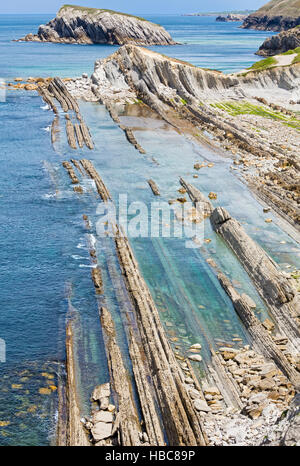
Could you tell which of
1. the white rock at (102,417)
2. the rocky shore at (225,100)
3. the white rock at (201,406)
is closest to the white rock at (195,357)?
the white rock at (201,406)

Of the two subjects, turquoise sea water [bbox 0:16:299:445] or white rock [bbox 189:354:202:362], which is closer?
turquoise sea water [bbox 0:16:299:445]

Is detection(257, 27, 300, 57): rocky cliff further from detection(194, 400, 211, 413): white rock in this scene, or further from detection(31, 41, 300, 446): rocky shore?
detection(194, 400, 211, 413): white rock

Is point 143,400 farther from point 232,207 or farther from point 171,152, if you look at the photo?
point 171,152

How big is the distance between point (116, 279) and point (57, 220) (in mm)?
10703

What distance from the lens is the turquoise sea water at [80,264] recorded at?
23.3 m

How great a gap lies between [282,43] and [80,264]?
466 feet

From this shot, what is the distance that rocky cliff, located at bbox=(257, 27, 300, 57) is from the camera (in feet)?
475

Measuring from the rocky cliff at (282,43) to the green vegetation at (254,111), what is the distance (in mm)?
71396

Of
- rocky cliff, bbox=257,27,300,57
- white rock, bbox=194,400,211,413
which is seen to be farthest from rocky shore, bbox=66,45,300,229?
rocky cliff, bbox=257,27,300,57

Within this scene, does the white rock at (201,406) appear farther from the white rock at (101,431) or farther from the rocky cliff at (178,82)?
the rocky cliff at (178,82)

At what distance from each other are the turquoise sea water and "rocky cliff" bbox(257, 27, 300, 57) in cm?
9797

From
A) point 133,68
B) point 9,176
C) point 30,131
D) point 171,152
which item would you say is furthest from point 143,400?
point 133,68

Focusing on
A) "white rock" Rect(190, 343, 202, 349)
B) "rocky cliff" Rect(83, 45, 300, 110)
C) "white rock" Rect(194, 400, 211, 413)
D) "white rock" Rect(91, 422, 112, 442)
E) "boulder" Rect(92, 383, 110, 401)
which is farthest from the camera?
"rocky cliff" Rect(83, 45, 300, 110)

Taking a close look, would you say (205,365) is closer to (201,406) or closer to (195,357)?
(195,357)
